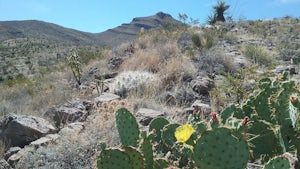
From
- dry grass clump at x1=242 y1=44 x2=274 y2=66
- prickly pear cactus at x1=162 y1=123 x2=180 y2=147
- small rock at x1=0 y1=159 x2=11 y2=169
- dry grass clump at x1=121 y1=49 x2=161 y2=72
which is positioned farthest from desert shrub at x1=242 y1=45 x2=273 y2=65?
prickly pear cactus at x1=162 y1=123 x2=180 y2=147

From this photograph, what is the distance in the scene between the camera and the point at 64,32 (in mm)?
85625

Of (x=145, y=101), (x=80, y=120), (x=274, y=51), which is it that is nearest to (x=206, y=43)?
(x=274, y=51)

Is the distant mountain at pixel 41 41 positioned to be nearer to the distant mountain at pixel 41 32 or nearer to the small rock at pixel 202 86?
the distant mountain at pixel 41 32

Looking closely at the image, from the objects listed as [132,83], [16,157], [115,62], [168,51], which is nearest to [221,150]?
[16,157]

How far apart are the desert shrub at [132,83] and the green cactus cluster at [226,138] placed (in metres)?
6.10

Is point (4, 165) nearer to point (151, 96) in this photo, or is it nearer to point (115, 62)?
point (151, 96)

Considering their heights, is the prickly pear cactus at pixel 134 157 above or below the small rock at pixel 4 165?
above

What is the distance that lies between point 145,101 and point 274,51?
7.38m

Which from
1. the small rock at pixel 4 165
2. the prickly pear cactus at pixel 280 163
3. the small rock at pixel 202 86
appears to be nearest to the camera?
the prickly pear cactus at pixel 280 163

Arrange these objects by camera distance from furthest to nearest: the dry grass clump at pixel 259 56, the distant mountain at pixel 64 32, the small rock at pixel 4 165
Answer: the distant mountain at pixel 64 32, the dry grass clump at pixel 259 56, the small rock at pixel 4 165

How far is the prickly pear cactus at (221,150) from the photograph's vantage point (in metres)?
2.31

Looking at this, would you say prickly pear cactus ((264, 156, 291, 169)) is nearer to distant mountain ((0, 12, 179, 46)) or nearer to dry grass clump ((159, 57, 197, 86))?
dry grass clump ((159, 57, 197, 86))

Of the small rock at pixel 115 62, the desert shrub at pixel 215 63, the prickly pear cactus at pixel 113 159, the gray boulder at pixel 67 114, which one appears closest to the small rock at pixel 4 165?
the gray boulder at pixel 67 114

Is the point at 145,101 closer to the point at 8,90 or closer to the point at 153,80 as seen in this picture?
the point at 153,80
